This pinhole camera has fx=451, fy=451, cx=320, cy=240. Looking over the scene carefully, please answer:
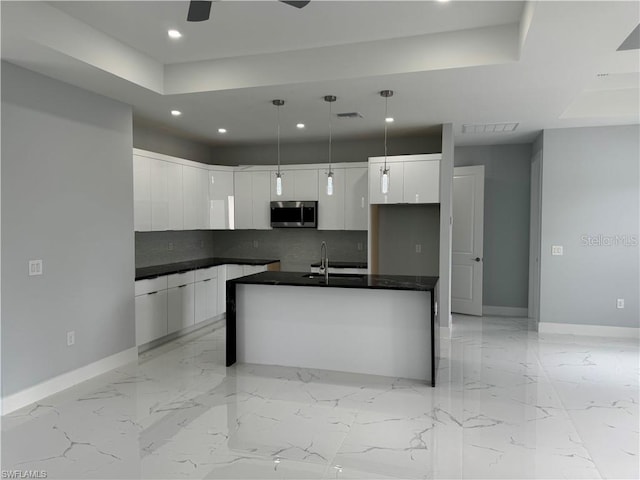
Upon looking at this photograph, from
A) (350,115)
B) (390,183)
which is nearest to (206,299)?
(390,183)

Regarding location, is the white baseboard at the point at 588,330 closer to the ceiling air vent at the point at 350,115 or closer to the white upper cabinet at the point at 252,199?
the ceiling air vent at the point at 350,115

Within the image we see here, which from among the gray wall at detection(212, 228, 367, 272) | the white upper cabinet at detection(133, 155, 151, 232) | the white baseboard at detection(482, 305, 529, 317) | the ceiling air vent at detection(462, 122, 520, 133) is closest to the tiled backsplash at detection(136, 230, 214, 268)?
the gray wall at detection(212, 228, 367, 272)

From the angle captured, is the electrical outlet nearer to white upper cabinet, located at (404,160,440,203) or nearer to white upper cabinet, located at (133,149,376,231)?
white upper cabinet, located at (133,149,376,231)

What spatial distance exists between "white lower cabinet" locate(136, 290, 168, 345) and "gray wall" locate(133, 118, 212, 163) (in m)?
2.00

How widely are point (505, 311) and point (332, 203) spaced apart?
3.21 metres

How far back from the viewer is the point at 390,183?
236 inches

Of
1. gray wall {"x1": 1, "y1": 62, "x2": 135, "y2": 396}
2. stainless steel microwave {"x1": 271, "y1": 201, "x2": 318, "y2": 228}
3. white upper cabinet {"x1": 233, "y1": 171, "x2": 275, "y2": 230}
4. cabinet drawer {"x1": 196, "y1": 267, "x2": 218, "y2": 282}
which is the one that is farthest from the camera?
white upper cabinet {"x1": 233, "y1": 171, "x2": 275, "y2": 230}

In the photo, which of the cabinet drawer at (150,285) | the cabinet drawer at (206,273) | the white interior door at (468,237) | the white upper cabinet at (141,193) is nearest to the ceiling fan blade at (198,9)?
the white upper cabinet at (141,193)

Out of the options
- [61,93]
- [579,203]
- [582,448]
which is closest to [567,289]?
[579,203]

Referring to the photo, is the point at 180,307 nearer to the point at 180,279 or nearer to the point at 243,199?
the point at 180,279

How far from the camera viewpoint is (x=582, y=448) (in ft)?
9.55

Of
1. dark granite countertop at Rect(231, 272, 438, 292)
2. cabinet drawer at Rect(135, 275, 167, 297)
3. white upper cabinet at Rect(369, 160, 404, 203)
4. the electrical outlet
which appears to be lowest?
cabinet drawer at Rect(135, 275, 167, 297)

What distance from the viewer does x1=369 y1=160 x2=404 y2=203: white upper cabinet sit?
591 centimetres

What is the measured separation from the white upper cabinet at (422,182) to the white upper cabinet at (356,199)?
68 cm
